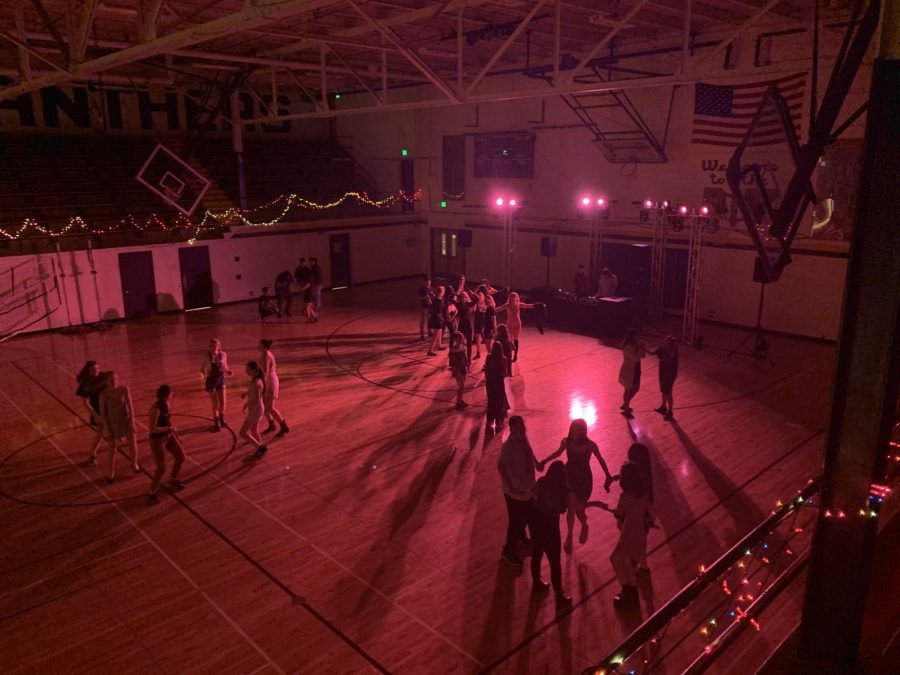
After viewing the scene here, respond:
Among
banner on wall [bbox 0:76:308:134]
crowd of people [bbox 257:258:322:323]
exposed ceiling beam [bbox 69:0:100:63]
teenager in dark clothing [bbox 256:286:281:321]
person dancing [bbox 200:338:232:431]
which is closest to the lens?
exposed ceiling beam [bbox 69:0:100:63]

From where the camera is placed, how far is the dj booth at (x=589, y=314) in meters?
16.7

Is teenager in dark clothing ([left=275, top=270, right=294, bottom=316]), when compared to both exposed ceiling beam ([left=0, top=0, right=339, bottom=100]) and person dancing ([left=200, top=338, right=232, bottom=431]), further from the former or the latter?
person dancing ([left=200, top=338, right=232, bottom=431])

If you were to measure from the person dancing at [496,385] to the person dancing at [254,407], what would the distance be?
3202mm

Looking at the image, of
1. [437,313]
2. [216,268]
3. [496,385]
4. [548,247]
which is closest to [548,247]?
[548,247]

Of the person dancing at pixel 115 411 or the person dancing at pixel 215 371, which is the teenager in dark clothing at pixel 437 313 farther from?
the person dancing at pixel 115 411

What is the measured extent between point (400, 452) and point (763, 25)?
13.0m

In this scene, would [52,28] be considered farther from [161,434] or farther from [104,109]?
[104,109]

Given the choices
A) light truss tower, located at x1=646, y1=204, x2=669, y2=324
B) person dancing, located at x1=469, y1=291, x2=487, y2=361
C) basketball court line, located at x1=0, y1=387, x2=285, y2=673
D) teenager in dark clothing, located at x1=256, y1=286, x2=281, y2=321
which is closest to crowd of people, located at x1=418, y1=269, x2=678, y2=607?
basketball court line, located at x1=0, y1=387, x2=285, y2=673

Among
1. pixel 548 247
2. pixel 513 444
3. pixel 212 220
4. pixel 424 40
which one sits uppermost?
pixel 424 40

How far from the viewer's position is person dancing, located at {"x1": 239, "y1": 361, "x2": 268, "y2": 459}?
9.09m

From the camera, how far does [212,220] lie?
20688mm

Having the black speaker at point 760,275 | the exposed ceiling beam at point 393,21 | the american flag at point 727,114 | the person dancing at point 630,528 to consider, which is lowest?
the person dancing at point 630,528

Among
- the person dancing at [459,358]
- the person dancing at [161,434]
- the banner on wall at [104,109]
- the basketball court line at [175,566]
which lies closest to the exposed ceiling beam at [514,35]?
the person dancing at [459,358]

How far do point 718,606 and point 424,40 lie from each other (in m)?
15.5
